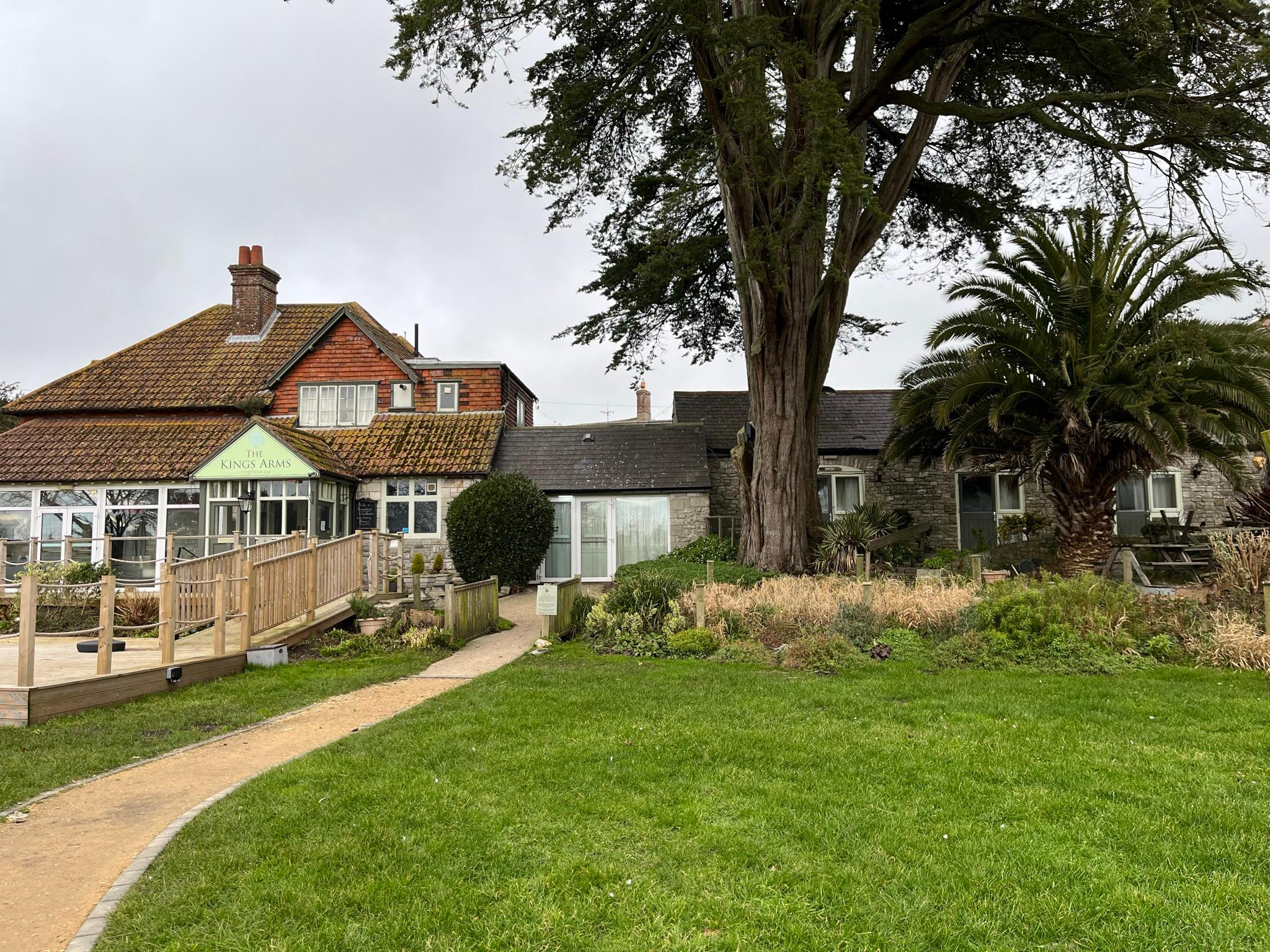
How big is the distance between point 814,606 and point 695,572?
14.6 ft

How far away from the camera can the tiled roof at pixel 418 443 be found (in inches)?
829

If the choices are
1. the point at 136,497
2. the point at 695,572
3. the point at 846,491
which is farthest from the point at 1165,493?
the point at 136,497

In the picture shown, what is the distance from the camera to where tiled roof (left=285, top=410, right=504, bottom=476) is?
21.1 meters

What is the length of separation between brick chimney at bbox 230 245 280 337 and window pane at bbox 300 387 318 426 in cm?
375

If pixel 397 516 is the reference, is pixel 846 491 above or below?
above

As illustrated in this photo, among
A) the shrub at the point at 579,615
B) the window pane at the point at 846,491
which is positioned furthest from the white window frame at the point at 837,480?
the shrub at the point at 579,615

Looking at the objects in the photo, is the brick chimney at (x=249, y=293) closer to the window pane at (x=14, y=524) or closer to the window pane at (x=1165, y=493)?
the window pane at (x=14, y=524)

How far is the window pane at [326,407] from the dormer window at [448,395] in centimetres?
277

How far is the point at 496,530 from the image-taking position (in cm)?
1872

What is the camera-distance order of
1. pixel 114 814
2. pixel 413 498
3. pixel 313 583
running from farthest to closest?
pixel 413 498 < pixel 313 583 < pixel 114 814

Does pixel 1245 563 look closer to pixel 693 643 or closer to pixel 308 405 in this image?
pixel 693 643

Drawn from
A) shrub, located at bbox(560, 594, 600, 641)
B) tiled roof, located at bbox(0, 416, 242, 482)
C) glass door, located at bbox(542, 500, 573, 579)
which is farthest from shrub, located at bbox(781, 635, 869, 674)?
tiled roof, located at bbox(0, 416, 242, 482)

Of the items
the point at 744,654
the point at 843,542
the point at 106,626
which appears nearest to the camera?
the point at 106,626

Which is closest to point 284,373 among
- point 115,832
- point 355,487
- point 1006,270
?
point 355,487
